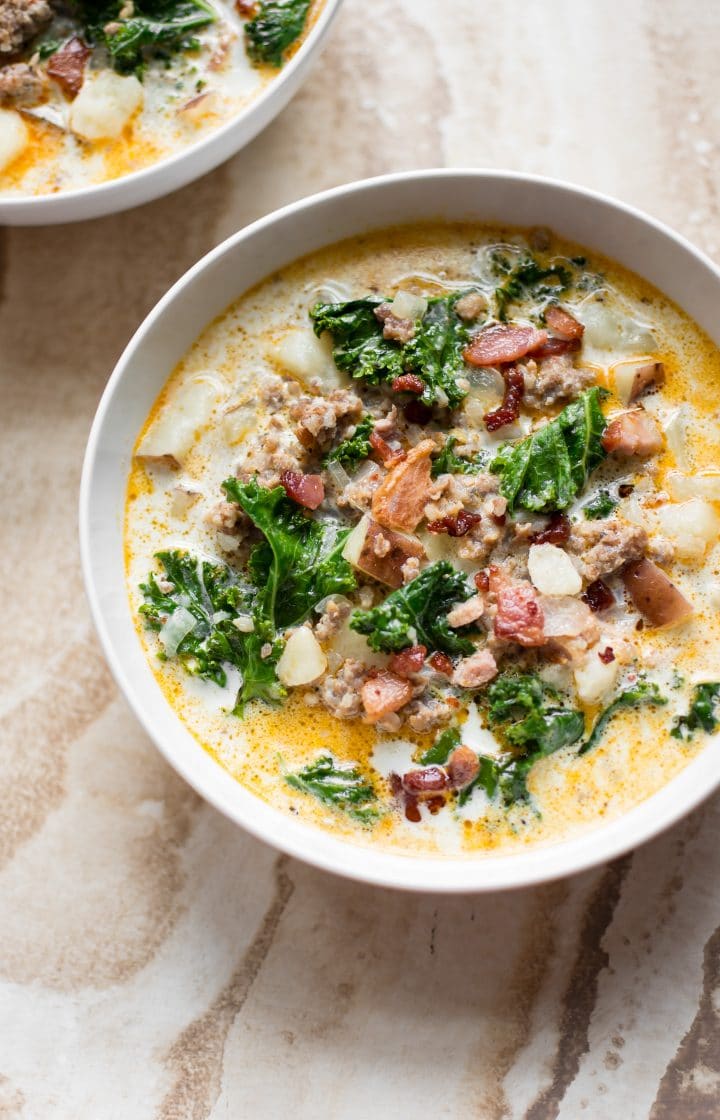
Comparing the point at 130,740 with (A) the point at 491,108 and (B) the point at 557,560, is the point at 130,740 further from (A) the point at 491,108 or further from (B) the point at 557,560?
(A) the point at 491,108

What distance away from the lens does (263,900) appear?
4.62 meters

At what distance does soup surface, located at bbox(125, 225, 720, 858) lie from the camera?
4055mm

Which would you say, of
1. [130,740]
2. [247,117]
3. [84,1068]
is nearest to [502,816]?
[130,740]

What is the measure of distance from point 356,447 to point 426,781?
4.27 ft

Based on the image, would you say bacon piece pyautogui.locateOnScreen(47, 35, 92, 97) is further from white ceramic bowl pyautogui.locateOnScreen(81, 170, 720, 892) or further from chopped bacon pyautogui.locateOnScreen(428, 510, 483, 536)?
chopped bacon pyautogui.locateOnScreen(428, 510, 483, 536)

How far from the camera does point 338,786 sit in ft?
13.5

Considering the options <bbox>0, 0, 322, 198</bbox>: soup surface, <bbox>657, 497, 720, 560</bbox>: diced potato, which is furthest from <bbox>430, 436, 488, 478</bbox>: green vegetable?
<bbox>0, 0, 322, 198</bbox>: soup surface

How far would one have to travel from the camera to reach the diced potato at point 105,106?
467 cm

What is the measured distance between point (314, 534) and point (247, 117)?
1.76 metres

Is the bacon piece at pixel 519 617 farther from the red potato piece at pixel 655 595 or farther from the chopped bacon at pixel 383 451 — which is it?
the chopped bacon at pixel 383 451

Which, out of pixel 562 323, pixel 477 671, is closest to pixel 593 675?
pixel 477 671

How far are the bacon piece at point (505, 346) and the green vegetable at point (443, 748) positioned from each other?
4.78 ft

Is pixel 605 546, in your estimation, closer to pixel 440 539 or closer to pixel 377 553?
pixel 440 539

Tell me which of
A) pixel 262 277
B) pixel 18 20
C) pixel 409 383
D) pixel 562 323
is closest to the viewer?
pixel 409 383
